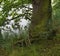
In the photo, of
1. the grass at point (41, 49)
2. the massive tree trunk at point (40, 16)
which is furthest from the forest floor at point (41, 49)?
the massive tree trunk at point (40, 16)

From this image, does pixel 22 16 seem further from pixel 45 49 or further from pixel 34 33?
pixel 45 49

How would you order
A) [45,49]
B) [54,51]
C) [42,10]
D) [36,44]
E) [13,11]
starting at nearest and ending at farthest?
[54,51]
[45,49]
[36,44]
[42,10]
[13,11]

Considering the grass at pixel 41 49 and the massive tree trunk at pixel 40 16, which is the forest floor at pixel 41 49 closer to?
the grass at pixel 41 49

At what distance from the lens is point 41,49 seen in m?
5.40

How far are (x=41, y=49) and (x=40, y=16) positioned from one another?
113 cm

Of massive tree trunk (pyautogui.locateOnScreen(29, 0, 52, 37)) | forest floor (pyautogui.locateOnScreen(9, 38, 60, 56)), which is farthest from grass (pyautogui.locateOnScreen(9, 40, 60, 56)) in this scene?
massive tree trunk (pyautogui.locateOnScreen(29, 0, 52, 37))

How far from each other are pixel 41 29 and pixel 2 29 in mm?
1132

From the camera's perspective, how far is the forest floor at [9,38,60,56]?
5082mm

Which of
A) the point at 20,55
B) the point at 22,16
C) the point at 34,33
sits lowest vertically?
the point at 20,55

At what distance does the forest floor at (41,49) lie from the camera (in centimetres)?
508

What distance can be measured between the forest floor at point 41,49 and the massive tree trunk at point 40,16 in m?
0.45

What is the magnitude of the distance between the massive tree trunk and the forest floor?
45cm

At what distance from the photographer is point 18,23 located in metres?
6.02

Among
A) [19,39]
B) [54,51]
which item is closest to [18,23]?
[19,39]
